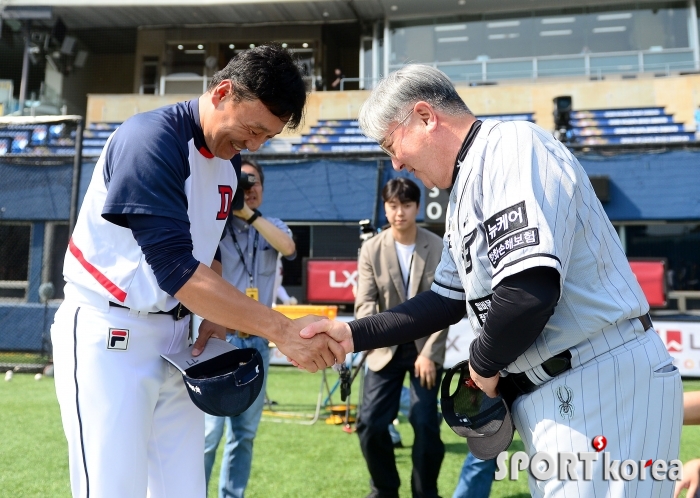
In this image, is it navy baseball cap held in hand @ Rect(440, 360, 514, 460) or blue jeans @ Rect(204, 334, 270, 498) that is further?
blue jeans @ Rect(204, 334, 270, 498)

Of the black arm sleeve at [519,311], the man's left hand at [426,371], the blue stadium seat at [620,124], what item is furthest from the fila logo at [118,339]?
the blue stadium seat at [620,124]

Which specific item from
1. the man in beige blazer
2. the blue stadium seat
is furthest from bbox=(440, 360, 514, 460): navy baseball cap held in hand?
the blue stadium seat

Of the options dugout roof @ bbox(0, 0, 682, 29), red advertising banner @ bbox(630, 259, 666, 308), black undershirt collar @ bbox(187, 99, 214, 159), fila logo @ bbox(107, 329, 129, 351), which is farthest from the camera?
dugout roof @ bbox(0, 0, 682, 29)

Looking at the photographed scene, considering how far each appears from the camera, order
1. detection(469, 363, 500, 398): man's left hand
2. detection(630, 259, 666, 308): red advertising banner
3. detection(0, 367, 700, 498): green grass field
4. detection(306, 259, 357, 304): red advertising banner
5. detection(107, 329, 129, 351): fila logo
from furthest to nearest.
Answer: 1. detection(306, 259, 357, 304): red advertising banner
2. detection(630, 259, 666, 308): red advertising banner
3. detection(0, 367, 700, 498): green grass field
4. detection(107, 329, 129, 351): fila logo
5. detection(469, 363, 500, 398): man's left hand

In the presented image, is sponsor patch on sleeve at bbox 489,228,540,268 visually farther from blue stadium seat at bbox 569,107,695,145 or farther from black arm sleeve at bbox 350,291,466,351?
blue stadium seat at bbox 569,107,695,145

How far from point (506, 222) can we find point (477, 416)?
719mm

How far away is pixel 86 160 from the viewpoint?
11.1 metres

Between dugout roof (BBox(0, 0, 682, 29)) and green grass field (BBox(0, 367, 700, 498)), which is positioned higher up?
dugout roof (BBox(0, 0, 682, 29))

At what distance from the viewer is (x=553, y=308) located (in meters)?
1.52

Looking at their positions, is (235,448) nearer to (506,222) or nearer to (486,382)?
(486,382)

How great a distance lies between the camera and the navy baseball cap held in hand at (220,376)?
202 centimetres

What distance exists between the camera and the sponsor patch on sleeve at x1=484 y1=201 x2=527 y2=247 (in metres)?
1.50

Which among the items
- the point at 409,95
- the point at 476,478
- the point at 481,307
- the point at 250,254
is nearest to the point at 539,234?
the point at 481,307

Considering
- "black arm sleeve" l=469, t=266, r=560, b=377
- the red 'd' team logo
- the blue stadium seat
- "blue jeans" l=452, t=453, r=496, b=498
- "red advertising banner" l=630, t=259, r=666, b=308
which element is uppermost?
the blue stadium seat
